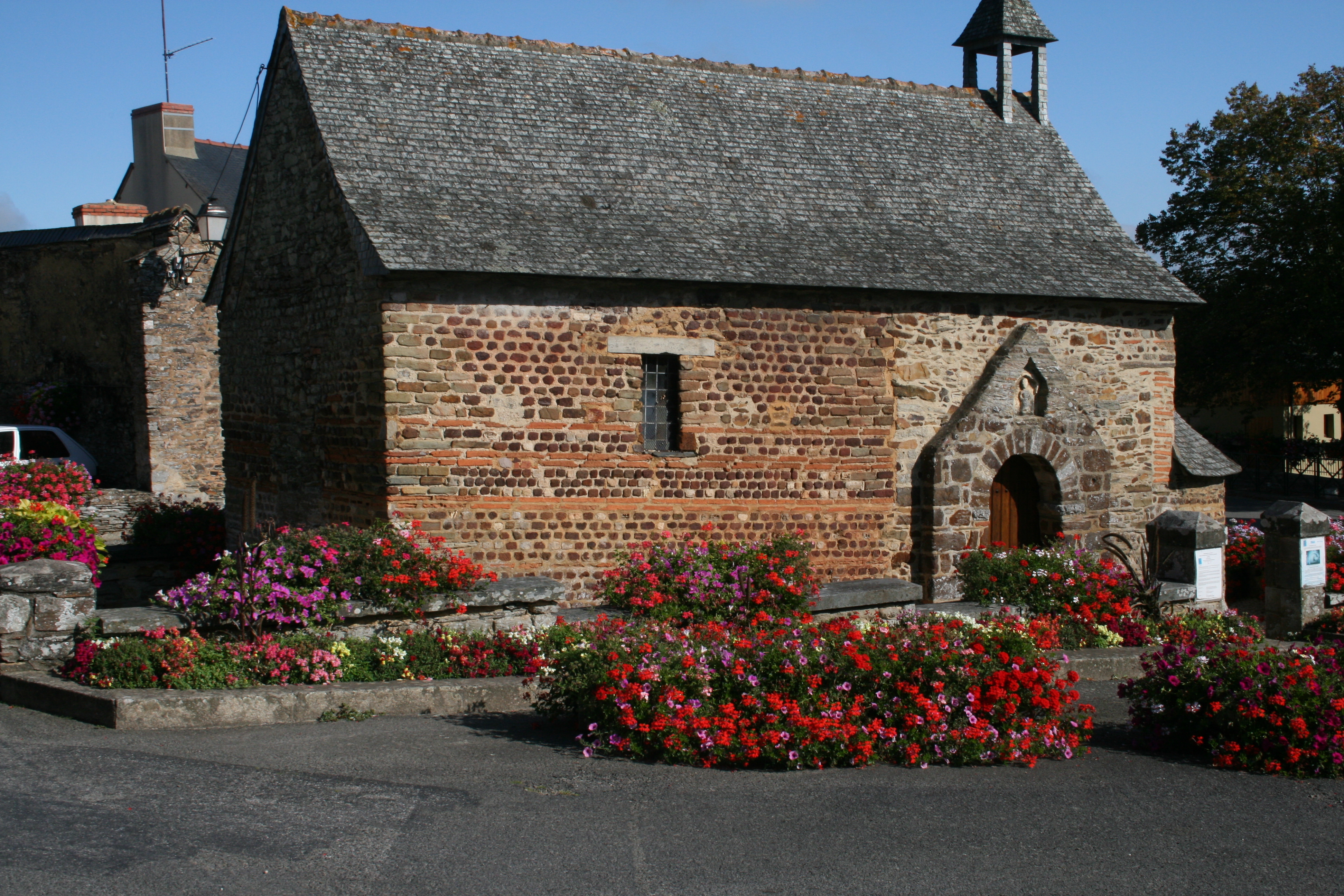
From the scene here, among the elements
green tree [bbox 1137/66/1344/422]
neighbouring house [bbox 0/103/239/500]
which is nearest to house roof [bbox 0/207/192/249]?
neighbouring house [bbox 0/103/239/500]

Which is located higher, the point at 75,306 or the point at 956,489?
the point at 75,306

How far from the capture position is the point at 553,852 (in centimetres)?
543

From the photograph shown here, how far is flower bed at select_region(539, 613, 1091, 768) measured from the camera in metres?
6.77

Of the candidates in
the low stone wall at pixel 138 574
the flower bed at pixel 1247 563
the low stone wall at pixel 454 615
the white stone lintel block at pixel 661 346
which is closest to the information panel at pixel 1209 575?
the flower bed at pixel 1247 563

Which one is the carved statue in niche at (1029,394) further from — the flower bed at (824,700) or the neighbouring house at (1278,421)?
the neighbouring house at (1278,421)

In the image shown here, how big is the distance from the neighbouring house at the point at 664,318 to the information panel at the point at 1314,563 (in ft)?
9.56

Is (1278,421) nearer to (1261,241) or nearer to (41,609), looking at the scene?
(1261,241)

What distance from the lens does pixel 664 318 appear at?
41.3 feet

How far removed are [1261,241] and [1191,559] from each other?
18.3m

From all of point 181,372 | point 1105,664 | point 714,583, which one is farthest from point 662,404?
point 181,372

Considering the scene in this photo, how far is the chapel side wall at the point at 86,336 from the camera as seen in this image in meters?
19.0

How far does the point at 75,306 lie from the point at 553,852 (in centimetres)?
1798

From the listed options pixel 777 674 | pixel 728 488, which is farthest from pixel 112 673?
pixel 728 488

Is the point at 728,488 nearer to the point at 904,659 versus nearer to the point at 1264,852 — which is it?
the point at 904,659
